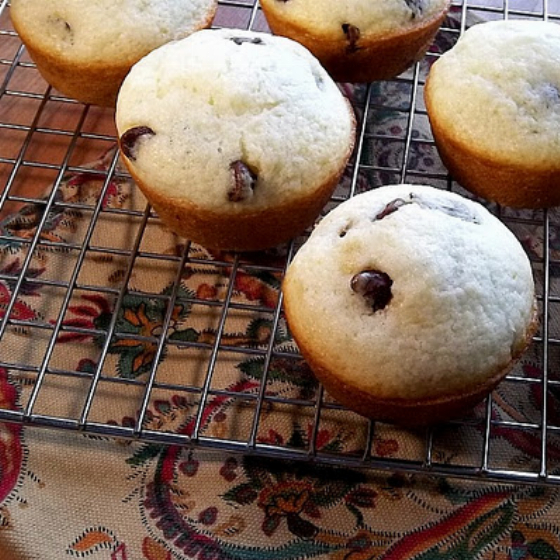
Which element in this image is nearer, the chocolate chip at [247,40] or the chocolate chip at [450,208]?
the chocolate chip at [450,208]

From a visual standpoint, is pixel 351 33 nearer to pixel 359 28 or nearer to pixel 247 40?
pixel 359 28

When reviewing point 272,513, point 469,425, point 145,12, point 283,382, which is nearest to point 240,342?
point 283,382

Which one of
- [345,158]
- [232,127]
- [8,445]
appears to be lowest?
[8,445]

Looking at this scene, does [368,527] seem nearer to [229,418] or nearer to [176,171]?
[229,418]

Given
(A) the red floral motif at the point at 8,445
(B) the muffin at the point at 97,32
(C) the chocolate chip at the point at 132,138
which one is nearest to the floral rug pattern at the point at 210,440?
(A) the red floral motif at the point at 8,445

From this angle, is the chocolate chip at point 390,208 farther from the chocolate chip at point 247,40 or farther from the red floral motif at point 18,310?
the red floral motif at point 18,310

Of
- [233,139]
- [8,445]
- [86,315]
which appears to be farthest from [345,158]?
[8,445]

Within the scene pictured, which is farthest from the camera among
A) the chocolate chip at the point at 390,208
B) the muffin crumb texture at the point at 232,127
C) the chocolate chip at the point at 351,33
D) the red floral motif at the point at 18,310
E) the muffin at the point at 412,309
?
the chocolate chip at the point at 351,33
